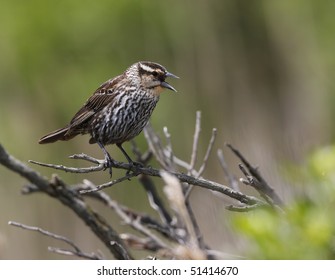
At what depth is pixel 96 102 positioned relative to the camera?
4.36 m

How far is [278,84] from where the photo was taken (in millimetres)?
11641

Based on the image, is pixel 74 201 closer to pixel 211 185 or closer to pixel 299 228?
pixel 211 185

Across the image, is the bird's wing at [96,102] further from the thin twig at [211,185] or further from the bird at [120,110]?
the thin twig at [211,185]

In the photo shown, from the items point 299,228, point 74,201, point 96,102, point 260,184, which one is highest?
point 96,102

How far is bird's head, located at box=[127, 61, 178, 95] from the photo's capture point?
408 centimetres

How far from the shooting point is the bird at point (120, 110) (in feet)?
13.8

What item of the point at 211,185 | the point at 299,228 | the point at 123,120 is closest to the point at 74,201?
the point at 211,185

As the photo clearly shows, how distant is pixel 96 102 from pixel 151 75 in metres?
0.36

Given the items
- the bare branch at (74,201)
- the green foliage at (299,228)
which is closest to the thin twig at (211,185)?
the bare branch at (74,201)

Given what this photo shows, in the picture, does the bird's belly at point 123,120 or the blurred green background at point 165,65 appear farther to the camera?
the blurred green background at point 165,65

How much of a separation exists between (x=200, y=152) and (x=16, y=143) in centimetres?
213

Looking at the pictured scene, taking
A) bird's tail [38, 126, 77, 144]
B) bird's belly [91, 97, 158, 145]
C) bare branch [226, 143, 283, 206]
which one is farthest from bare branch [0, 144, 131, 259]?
bird's belly [91, 97, 158, 145]

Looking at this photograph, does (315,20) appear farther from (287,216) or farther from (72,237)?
(287,216)
